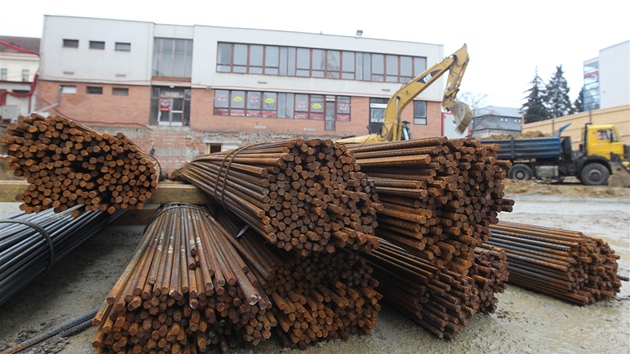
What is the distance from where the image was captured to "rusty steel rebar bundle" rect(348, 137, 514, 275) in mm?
2498

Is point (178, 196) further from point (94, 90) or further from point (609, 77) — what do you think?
point (609, 77)

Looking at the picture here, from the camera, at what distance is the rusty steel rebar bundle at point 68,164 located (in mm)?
2758

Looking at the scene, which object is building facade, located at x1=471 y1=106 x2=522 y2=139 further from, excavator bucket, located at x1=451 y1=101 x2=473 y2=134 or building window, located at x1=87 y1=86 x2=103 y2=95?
building window, located at x1=87 y1=86 x2=103 y2=95

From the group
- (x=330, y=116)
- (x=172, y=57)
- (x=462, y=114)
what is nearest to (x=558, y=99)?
(x=330, y=116)

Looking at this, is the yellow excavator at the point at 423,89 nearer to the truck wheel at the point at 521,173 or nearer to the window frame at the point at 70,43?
the truck wheel at the point at 521,173

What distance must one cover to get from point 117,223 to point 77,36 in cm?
2420

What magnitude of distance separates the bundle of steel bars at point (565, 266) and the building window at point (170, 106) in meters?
23.3

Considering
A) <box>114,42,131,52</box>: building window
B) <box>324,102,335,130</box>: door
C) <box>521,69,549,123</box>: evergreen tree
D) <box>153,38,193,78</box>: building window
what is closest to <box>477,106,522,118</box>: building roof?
<box>521,69,549,123</box>: evergreen tree

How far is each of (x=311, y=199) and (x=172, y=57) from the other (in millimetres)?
25553

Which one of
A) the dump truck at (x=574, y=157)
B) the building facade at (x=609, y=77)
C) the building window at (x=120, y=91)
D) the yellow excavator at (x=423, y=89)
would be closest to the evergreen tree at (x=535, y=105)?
the building facade at (x=609, y=77)

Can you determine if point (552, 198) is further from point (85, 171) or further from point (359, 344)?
point (85, 171)

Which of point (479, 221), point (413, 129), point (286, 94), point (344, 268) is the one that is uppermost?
point (286, 94)

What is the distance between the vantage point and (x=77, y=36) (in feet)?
76.6

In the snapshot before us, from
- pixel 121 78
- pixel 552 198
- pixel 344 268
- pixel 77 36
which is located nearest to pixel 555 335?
pixel 344 268
